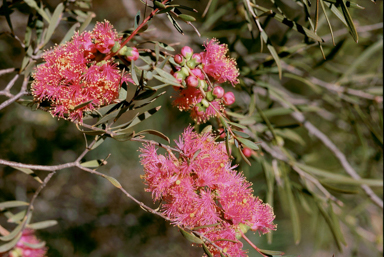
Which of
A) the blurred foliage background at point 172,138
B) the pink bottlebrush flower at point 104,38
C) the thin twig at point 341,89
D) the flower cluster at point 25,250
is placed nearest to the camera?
the pink bottlebrush flower at point 104,38

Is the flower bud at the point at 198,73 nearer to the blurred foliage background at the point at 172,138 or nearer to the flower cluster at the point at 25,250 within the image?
the blurred foliage background at the point at 172,138

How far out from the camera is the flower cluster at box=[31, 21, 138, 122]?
0.44 metres

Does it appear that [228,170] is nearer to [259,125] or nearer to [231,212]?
[231,212]

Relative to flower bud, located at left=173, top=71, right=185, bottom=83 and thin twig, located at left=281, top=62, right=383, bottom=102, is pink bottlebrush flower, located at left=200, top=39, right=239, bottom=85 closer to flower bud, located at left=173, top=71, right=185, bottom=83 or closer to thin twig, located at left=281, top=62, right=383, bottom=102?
flower bud, located at left=173, top=71, right=185, bottom=83

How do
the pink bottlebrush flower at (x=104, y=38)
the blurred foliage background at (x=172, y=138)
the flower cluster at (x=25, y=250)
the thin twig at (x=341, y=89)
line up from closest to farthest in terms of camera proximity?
the pink bottlebrush flower at (x=104, y=38), the flower cluster at (x=25, y=250), the thin twig at (x=341, y=89), the blurred foliage background at (x=172, y=138)

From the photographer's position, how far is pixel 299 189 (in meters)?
0.91

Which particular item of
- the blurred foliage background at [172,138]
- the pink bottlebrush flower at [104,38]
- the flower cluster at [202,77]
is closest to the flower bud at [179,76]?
the flower cluster at [202,77]

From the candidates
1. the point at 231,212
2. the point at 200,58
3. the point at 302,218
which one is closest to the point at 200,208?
A: the point at 231,212

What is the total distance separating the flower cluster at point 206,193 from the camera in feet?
1.57

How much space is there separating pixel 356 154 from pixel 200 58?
1279mm

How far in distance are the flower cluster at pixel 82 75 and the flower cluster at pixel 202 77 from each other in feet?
0.27

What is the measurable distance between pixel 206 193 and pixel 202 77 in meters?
0.20

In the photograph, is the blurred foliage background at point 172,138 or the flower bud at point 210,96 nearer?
the flower bud at point 210,96

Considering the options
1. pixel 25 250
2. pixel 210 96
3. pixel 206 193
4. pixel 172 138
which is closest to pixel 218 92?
pixel 210 96
